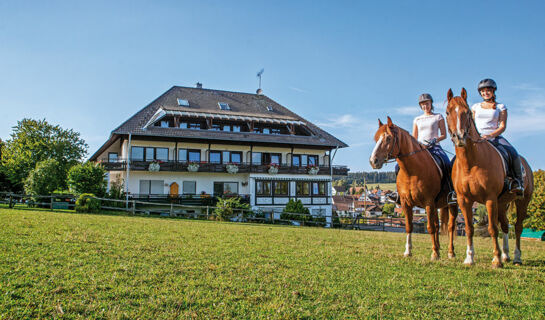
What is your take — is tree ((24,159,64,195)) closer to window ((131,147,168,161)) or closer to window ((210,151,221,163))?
window ((131,147,168,161))

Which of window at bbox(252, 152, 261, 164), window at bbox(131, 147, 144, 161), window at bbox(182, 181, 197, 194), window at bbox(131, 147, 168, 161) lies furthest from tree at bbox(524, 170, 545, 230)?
window at bbox(131, 147, 144, 161)

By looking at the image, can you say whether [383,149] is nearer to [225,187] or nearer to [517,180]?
[517,180]

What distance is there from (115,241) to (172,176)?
26.2 meters

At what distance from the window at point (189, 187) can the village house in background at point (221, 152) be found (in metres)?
0.09

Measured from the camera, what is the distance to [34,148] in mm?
37406

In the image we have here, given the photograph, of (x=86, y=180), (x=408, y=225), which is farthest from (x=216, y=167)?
(x=408, y=225)

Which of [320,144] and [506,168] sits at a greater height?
[320,144]

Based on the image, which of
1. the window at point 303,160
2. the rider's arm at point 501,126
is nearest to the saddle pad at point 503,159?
the rider's arm at point 501,126

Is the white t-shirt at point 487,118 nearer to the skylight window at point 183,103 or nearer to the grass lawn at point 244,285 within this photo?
the grass lawn at point 244,285

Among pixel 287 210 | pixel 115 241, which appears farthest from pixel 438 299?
pixel 287 210

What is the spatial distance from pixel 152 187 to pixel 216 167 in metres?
5.84

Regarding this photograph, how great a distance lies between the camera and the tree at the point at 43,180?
25172 mm

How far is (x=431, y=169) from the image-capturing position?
276 inches

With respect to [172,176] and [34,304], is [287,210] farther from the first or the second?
[34,304]
